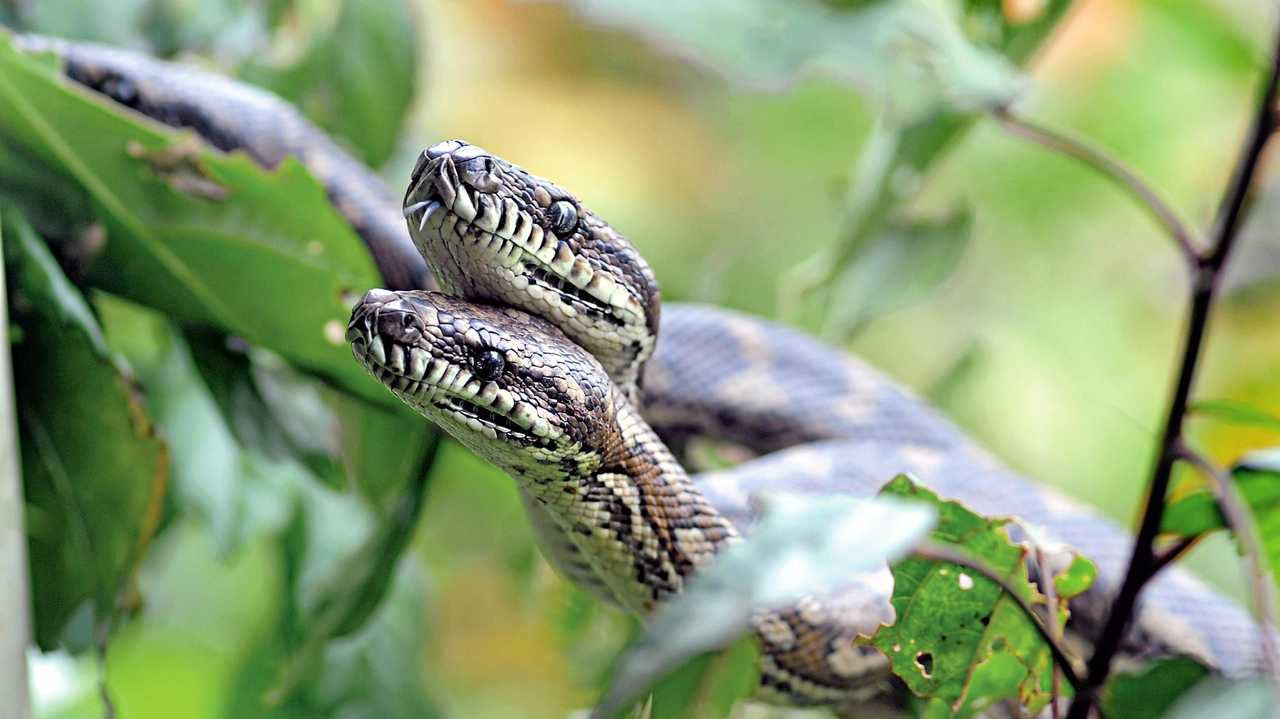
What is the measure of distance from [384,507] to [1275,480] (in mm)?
1482

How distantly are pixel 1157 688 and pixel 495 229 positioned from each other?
0.88m

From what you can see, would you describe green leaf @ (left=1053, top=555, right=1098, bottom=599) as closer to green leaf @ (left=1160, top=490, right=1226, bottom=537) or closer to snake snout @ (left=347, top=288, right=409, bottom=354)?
green leaf @ (left=1160, top=490, right=1226, bottom=537)

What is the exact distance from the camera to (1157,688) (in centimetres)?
134

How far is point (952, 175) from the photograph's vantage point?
577 centimetres

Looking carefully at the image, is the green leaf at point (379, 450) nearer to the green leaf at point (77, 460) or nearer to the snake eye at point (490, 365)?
the green leaf at point (77, 460)

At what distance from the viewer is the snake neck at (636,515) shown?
1422 millimetres

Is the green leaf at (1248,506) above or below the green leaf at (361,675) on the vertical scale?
above

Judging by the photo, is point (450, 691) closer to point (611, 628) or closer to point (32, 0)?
point (611, 628)

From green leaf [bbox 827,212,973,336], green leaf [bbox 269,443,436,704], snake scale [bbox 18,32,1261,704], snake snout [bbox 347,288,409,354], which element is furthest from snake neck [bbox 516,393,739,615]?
green leaf [bbox 827,212,973,336]

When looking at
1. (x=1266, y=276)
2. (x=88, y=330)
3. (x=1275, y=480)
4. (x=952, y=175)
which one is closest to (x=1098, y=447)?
(x=1266, y=276)

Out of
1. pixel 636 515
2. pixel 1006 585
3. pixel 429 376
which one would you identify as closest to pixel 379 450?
pixel 636 515

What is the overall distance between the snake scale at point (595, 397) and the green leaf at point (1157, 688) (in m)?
0.36

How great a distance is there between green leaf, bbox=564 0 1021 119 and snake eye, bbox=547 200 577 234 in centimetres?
97

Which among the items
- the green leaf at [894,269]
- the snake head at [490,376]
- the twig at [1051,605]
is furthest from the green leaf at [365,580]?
the green leaf at [894,269]
